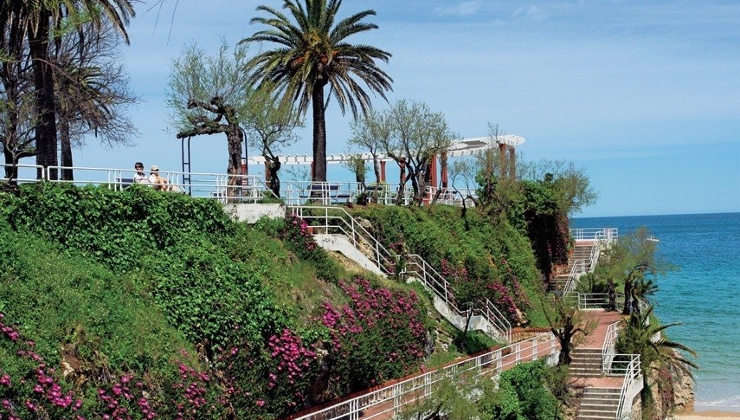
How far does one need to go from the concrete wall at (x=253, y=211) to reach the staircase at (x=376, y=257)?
5.25ft

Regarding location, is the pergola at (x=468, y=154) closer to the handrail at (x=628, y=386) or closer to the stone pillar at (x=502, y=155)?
the stone pillar at (x=502, y=155)

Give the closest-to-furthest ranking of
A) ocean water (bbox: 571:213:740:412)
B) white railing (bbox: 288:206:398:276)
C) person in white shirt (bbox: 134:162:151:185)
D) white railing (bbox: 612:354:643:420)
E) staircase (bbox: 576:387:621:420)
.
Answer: person in white shirt (bbox: 134:162:151:185)
staircase (bbox: 576:387:621:420)
white railing (bbox: 612:354:643:420)
white railing (bbox: 288:206:398:276)
ocean water (bbox: 571:213:740:412)

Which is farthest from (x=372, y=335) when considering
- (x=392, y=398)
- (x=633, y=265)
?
(x=633, y=265)

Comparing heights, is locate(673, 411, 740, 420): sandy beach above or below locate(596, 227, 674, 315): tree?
below

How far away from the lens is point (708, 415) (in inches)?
1748

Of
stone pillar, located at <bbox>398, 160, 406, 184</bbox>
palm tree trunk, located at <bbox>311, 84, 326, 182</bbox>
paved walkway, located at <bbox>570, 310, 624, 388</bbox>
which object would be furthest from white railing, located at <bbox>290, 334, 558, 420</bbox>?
stone pillar, located at <bbox>398, 160, 406, 184</bbox>

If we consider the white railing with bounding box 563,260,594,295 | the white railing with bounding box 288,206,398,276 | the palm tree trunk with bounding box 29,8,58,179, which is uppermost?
the palm tree trunk with bounding box 29,8,58,179

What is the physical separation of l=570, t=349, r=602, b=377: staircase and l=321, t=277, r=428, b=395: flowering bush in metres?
7.19

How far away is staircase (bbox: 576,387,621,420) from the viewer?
100ft

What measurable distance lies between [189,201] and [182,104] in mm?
14648

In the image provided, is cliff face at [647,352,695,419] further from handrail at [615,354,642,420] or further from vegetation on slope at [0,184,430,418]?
vegetation on slope at [0,184,430,418]

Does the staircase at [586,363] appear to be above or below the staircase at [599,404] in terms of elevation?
above

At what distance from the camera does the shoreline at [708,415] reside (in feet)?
141

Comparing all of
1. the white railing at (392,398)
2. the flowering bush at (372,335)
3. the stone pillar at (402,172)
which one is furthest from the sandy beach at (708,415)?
the flowering bush at (372,335)
